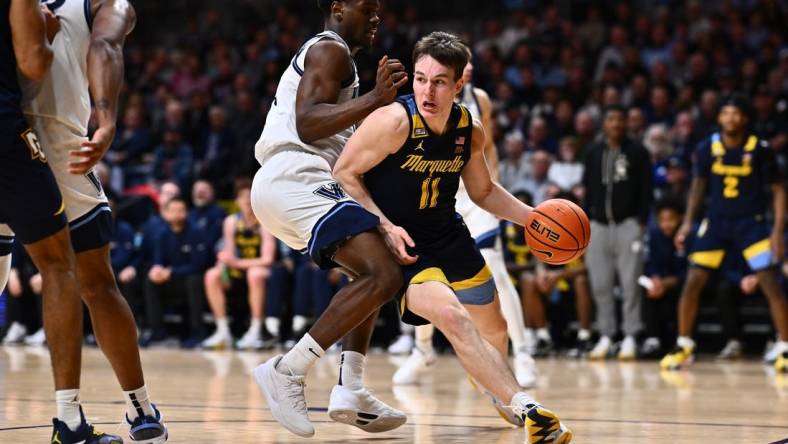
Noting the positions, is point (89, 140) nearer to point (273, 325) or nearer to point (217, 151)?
point (273, 325)

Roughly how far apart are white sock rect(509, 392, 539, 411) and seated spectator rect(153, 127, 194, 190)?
1010cm

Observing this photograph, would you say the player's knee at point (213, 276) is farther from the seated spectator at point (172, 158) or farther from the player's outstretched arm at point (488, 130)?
the player's outstretched arm at point (488, 130)

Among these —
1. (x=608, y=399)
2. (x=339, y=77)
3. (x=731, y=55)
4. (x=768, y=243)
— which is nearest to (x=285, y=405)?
(x=339, y=77)

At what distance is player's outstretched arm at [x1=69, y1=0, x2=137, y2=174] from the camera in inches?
159

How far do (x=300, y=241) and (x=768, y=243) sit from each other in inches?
226

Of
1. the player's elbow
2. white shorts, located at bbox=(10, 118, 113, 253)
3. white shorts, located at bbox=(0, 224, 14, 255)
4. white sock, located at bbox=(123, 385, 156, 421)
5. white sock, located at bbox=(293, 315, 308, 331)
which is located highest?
the player's elbow

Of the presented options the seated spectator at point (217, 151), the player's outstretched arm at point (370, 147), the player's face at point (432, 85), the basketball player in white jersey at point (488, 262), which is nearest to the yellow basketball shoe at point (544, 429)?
the player's outstretched arm at point (370, 147)

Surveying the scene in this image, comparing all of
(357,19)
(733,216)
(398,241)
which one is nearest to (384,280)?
(398,241)

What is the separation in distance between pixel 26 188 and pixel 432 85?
167 cm

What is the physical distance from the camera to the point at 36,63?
3.98 metres

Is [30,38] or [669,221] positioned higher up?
[30,38]

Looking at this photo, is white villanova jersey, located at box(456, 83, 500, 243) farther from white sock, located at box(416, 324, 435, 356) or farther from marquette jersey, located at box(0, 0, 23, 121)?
marquette jersey, located at box(0, 0, 23, 121)

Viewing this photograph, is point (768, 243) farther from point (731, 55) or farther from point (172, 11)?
point (172, 11)

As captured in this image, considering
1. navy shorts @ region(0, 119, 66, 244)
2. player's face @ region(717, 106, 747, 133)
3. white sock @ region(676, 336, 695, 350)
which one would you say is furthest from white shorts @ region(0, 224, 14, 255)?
player's face @ region(717, 106, 747, 133)
